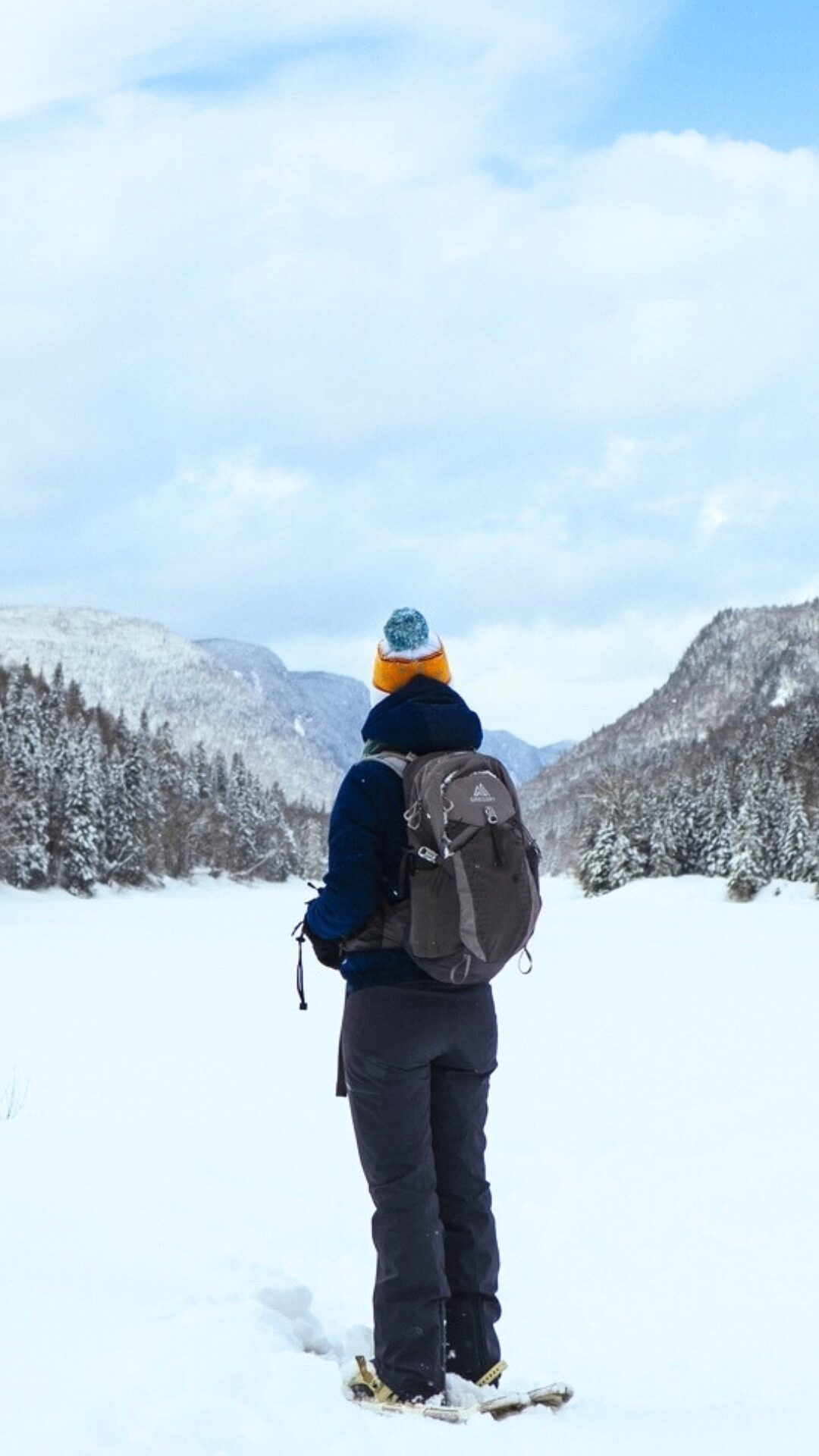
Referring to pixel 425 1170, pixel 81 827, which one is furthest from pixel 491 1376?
pixel 81 827

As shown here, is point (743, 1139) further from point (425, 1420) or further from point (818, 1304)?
point (425, 1420)

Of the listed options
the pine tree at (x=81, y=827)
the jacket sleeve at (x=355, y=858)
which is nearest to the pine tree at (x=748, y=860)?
the pine tree at (x=81, y=827)

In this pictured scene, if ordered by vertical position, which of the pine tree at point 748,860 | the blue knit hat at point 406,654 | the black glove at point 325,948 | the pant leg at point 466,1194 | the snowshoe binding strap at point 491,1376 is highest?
the pine tree at point 748,860

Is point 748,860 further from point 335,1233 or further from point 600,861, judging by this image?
point 335,1233

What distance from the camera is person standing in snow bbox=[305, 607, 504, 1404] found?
415 centimetres

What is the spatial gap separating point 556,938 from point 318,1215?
108ft

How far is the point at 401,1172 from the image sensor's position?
4.19 metres

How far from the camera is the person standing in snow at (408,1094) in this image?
163 inches

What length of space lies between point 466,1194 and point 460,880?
1.23m

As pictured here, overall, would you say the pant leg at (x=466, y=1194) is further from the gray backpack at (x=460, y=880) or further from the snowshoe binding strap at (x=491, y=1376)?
the gray backpack at (x=460, y=880)

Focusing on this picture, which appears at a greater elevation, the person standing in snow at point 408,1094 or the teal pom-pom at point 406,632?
the teal pom-pom at point 406,632

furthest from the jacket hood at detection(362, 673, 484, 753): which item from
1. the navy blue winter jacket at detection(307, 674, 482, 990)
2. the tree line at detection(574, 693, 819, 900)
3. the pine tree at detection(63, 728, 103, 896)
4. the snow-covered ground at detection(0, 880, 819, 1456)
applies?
the pine tree at detection(63, 728, 103, 896)

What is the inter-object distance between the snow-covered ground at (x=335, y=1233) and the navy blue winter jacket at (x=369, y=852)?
4.32 feet

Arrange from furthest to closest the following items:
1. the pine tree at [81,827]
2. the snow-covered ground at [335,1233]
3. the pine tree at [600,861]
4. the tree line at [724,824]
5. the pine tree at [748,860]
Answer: the pine tree at [600,861] < the pine tree at [81,827] < the tree line at [724,824] < the pine tree at [748,860] < the snow-covered ground at [335,1233]
